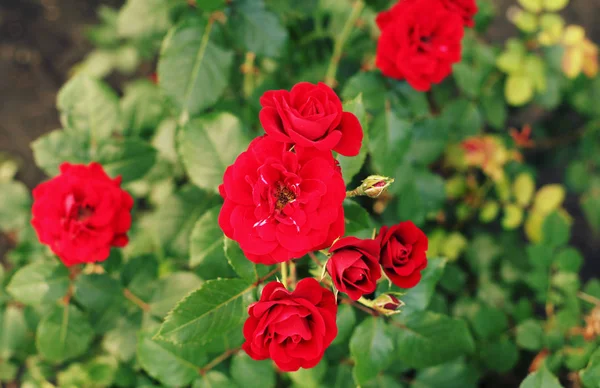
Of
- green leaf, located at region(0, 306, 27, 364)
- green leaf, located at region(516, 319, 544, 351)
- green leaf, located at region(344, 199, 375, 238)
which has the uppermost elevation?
green leaf, located at region(344, 199, 375, 238)

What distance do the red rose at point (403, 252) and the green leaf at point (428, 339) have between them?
1.10 feet

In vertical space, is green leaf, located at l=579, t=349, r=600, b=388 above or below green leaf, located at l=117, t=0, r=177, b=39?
below

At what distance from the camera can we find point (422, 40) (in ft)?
4.25

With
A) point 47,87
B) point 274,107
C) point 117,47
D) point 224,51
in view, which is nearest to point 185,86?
point 224,51

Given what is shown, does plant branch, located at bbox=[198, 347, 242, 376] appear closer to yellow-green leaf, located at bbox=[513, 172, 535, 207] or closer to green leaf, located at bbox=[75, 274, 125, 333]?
green leaf, located at bbox=[75, 274, 125, 333]

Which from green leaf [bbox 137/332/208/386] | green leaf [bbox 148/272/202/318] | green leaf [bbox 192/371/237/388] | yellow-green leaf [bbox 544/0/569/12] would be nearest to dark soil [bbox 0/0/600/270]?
yellow-green leaf [bbox 544/0/569/12]

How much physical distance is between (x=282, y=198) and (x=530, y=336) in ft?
3.97

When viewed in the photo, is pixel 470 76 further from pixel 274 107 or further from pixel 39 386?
pixel 39 386

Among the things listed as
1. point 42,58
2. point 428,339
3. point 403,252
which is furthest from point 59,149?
point 42,58

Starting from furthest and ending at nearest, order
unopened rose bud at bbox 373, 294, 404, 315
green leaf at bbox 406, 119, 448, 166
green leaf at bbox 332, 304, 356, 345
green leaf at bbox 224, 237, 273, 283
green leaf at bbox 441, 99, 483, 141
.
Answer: green leaf at bbox 441, 99, 483, 141, green leaf at bbox 406, 119, 448, 166, green leaf at bbox 332, 304, 356, 345, green leaf at bbox 224, 237, 273, 283, unopened rose bud at bbox 373, 294, 404, 315

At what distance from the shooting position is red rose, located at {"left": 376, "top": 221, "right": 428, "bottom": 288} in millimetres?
921

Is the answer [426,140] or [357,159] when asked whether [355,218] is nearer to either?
[357,159]

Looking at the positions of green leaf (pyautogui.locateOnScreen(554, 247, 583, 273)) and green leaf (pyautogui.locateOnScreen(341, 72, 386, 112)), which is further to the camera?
green leaf (pyautogui.locateOnScreen(554, 247, 583, 273))

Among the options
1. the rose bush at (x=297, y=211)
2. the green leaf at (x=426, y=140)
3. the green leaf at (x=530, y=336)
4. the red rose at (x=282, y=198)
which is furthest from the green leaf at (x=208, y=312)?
the green leaf at (x=530, y=336)
